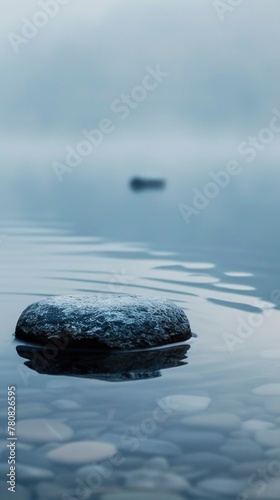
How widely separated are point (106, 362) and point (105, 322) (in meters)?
0.45

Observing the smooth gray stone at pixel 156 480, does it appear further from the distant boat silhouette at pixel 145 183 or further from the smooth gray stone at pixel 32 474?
the distant boat silhouette at pixel 145 183

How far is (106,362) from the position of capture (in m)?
5.48

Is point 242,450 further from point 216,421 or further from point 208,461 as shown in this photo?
point 216,421

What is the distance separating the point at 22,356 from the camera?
5656 millimetres

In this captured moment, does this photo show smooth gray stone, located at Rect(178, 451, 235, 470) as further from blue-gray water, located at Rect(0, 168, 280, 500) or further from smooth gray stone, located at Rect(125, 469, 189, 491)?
smooth gray stone, located at Rect(125, 469, 189, 491)

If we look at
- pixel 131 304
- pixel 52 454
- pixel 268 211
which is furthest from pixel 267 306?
pixel 268 211

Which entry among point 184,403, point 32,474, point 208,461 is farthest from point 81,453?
point 184,403

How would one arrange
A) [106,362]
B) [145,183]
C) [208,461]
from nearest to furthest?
[208,461], [106,362], [145,183]

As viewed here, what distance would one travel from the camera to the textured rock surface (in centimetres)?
584

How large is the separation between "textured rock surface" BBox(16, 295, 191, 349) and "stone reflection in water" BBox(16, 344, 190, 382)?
0.32ft

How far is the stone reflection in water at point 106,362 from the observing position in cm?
520

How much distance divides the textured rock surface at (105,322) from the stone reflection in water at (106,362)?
97 mm

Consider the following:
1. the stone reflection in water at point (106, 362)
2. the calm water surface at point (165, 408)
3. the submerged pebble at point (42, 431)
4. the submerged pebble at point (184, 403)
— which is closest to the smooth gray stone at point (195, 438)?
the calm water surface at point (165, 408)

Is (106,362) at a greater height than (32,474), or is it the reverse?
(32,474)
